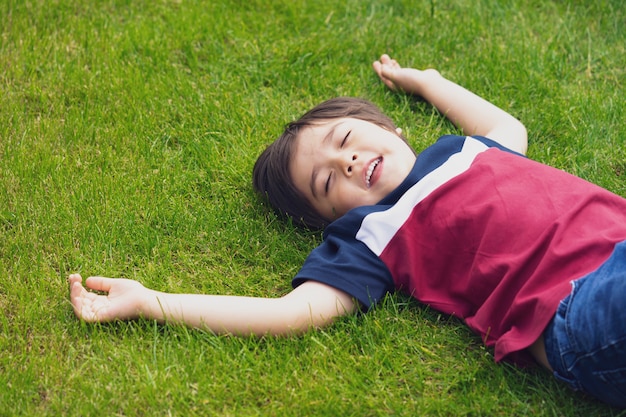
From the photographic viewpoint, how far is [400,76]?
3668 mm

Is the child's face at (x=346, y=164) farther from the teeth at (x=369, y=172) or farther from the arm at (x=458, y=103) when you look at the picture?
the arm at (x=458, y=103)

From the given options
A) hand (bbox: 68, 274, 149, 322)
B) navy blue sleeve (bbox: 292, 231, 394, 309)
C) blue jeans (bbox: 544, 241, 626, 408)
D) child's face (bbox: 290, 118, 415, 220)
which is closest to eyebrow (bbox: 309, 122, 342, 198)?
child's face (bbox: 290, 118, 415, 220)

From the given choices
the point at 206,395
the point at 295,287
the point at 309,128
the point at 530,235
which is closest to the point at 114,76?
the point at 309,128

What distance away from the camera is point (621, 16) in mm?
4129

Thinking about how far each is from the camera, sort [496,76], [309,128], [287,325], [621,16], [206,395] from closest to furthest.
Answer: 1. [206,395]
2. [287,325]
3. [309,128]
4. [496,76]
5. [621,16]

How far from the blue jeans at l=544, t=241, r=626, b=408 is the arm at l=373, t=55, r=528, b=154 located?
3.50 ft

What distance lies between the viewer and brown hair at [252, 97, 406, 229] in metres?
2.94

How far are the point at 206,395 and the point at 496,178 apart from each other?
1.14 m

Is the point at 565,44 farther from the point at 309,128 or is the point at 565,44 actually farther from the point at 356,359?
the point at 356,359

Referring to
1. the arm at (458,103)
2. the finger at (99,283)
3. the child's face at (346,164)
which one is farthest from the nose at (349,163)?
the finger at (99,283)

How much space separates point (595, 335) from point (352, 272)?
2.51 feet

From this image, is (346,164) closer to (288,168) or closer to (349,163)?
(349,163)

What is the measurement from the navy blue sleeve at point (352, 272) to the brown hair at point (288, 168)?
1.06 ft

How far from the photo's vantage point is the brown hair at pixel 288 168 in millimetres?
2943
